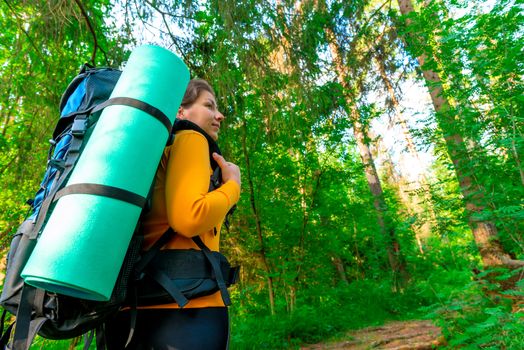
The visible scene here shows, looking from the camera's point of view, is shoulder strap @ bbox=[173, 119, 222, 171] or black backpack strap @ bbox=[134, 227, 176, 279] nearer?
black backpack strap @ bbox=[134, 227, 176, 279]

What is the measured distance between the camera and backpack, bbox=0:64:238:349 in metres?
1.19

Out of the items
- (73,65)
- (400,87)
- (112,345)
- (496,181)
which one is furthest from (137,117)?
(400,87)

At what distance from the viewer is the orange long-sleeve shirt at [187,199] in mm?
1335

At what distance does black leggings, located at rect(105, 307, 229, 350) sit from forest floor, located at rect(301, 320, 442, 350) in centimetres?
421

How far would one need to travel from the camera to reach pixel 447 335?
440 centimetres

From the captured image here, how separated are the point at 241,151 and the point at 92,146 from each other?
19.2 ft

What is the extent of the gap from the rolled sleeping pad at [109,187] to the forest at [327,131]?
1.77m

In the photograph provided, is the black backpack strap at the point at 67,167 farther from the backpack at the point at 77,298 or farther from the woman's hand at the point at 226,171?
the woman's hand at the point at 226,171

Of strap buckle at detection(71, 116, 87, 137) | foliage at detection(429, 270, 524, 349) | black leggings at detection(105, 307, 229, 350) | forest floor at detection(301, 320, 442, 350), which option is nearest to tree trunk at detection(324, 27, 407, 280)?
forest floor at detection(301, 320, 442, 350)

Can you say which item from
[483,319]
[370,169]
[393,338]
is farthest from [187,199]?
[370,169]

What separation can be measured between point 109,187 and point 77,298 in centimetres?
37

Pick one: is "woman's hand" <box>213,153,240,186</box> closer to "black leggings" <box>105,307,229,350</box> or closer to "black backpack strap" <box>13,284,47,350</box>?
"black leggings" <box>105,307,229,350</box>

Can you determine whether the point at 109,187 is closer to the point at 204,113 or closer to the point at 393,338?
the point at 204,113

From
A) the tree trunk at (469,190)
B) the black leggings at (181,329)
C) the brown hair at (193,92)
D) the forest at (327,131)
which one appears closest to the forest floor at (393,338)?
the forest at (327,131)
